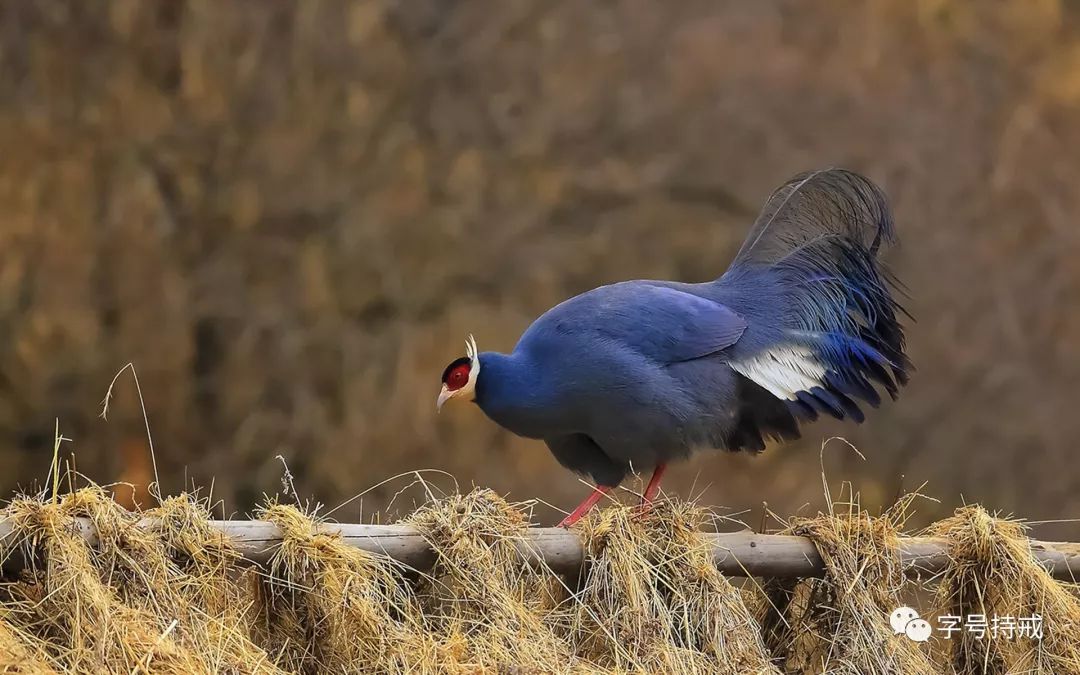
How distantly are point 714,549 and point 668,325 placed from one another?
1.76 feet

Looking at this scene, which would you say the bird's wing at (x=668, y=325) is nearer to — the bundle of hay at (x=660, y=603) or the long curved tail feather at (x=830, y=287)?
the long curved tail feather at (x=830, y=287)

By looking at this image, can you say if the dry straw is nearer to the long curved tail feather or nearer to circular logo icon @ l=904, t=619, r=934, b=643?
circular logo icon @ l=904, t=619, r=934, b=643

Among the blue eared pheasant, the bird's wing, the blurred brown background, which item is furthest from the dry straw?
the blurred brown background

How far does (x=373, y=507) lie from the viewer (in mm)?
5254

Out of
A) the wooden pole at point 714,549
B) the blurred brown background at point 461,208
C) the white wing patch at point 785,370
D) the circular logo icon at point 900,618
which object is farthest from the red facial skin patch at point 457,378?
the blurred brown background at point 461,208

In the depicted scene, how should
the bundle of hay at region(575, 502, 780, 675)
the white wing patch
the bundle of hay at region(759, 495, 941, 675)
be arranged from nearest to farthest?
1. the bundle of hay at region(575, 502, 780, 675)
2. the bundle of hay at region(759, 495, 941, 675)
3. the white wing patch

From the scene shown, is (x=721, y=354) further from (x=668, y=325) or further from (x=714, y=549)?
(x=714, y=549)

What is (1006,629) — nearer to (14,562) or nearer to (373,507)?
(14,562)

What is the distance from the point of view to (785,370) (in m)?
3.08

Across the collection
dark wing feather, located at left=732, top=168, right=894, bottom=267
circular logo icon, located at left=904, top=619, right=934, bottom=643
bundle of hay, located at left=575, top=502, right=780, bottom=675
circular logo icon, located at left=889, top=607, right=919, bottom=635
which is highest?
dark wing feather, located at left=732, top=168, right=894, bottom=267

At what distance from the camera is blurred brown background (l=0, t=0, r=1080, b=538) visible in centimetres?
502

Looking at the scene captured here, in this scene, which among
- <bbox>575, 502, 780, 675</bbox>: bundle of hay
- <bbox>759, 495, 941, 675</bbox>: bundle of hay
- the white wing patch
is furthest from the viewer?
the white wing patch

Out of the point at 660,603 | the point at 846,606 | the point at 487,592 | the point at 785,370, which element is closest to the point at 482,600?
the point at 487,592

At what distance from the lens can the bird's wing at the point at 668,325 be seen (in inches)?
115
